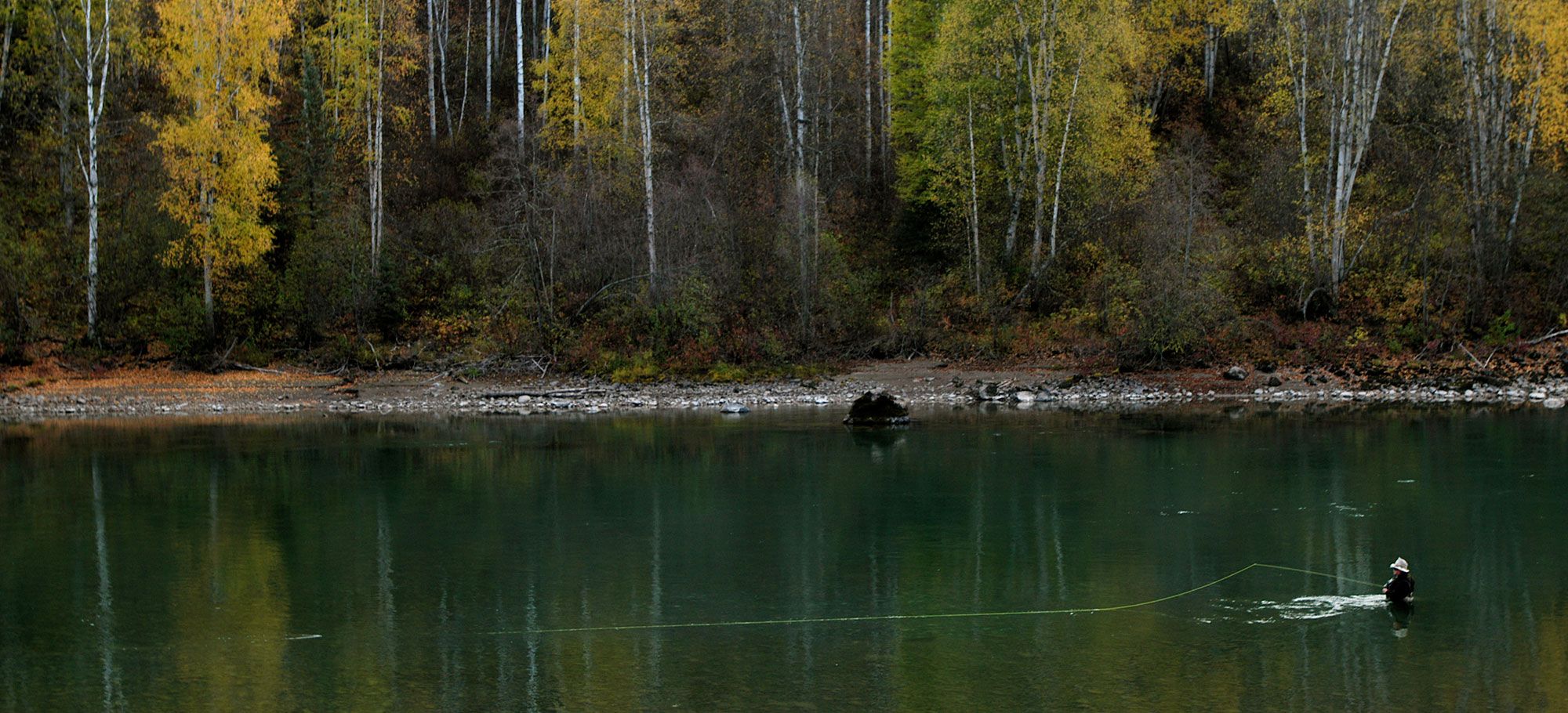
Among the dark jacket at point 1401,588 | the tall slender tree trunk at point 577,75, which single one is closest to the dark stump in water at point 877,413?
the dark jacket at point 1401,588

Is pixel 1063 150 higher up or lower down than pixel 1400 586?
higher up

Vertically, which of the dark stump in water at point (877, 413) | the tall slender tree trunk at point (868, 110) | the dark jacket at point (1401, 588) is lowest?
the dark jacket at point (1401, 588)

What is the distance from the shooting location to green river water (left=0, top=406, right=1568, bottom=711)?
29.8ft

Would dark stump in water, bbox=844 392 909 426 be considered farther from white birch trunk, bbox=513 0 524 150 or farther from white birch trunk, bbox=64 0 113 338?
white birch trunk, bbox=64 0 113 338

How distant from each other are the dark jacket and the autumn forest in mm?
21787

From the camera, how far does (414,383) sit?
34000 mm

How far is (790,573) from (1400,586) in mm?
5887

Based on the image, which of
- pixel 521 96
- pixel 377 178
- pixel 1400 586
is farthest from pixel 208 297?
pixel 1400 586

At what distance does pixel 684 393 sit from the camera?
32.9m

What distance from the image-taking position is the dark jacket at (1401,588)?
1085cm

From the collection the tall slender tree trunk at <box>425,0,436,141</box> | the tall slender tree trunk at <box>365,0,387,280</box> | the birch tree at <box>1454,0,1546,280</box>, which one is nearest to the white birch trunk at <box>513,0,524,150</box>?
the tall slender tree trunk at <box>425,0,436,141</box>

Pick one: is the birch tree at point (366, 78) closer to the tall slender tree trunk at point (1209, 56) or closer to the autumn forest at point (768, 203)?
the autumn forest at point (768, 203)

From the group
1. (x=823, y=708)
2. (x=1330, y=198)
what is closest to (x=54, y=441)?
(x=823, y=708)

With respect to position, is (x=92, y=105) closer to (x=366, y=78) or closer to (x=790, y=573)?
(x=366, y=78)
